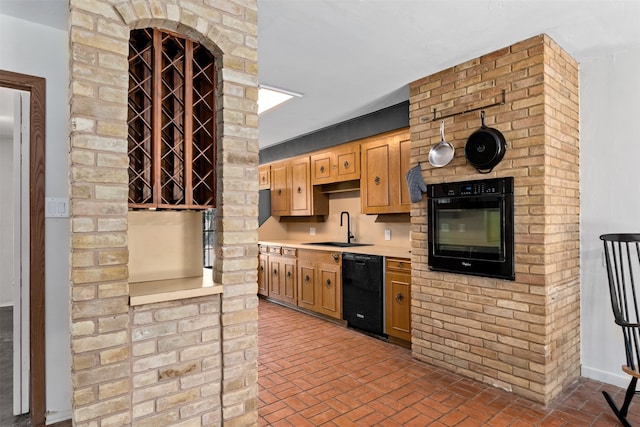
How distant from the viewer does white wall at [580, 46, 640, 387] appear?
258 cm

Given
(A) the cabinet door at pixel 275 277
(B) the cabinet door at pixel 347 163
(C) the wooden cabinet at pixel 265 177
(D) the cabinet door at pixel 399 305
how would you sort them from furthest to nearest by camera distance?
1. (C) the wooden cabinet at pixel 265 177
2. (A) the cabinet door at pixel 275 277
3. (B) the cabinet door at pixel 347 163
4. (D) the cabinet door at pixel 399 305

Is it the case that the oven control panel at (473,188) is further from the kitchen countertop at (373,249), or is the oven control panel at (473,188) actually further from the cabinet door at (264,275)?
the cabinet door at (264,275)

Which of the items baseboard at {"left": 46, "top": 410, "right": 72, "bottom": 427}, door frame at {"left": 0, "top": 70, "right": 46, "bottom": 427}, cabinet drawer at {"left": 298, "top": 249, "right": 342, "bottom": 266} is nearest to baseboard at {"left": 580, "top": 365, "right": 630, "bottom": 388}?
cabinet drawer at {"left": 298, "top": 249, "right": 342, "bottom": 266}

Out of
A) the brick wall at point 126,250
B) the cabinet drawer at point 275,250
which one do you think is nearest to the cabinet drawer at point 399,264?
the brick wall at point 126,250

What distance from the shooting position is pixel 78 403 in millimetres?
1484

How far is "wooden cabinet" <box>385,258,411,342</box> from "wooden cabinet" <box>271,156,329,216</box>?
1.84m

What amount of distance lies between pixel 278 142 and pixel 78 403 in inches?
181

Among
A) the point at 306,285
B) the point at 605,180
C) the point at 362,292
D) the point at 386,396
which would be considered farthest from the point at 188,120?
the point at 306,285

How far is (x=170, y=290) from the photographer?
1.72 metres

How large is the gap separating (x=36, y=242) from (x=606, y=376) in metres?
4.07

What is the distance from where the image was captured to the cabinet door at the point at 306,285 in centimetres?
441

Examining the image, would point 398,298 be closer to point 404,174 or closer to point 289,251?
point 404,174

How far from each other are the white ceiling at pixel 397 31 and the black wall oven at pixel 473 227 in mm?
973

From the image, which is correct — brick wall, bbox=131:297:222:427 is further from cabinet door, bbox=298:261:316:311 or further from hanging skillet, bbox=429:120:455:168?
cabinet door, bbox=298:261:316:311
